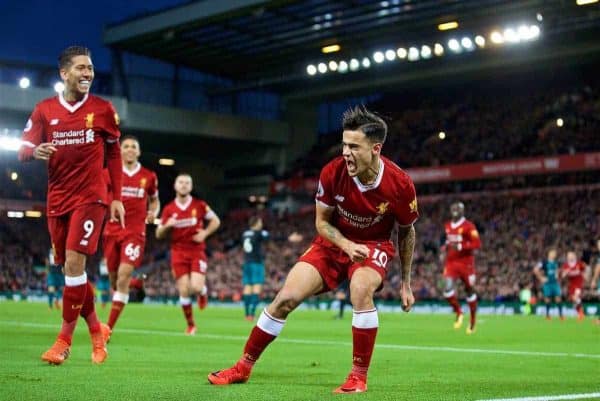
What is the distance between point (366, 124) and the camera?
679 cm

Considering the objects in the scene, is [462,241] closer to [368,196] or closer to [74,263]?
[74,263]

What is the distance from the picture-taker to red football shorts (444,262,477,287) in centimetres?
1814

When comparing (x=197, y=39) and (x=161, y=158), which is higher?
(x=197, y=39)

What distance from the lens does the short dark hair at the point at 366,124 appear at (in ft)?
22.2

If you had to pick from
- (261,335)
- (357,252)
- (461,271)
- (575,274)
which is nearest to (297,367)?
(261,335)

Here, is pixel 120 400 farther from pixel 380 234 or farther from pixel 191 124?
pixel 191 124

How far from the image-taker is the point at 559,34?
37.6 m

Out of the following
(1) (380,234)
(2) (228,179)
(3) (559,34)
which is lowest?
(1) (380,234)

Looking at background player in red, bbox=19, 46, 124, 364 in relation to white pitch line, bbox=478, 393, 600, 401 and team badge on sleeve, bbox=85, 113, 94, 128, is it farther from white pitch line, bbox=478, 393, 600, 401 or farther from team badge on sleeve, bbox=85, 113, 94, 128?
white pitch line, bbox=478, 393, 600, 401

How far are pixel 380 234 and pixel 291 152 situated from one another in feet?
145

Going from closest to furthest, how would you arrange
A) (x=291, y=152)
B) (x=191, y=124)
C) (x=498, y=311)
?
(x=498, y=311), (x=191, y=124), (x=291, y=152)

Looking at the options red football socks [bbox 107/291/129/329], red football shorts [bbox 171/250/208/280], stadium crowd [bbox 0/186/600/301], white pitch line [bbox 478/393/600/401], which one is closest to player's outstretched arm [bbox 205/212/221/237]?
red football shorts [bbox 171/250/208/280]

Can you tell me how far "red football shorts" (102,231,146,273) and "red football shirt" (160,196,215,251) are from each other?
2.67 m

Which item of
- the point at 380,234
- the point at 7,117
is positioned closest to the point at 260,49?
the point at 7,117
